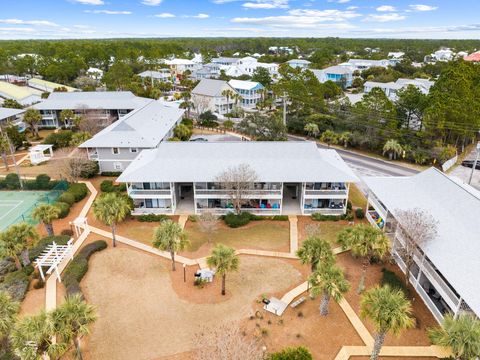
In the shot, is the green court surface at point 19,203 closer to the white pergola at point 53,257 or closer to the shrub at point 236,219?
the white pergola at point 53,257

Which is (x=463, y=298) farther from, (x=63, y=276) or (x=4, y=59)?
(x=4, y=59)

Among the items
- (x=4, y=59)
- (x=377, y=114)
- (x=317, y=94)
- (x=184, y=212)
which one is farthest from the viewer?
(x=4, y=59)

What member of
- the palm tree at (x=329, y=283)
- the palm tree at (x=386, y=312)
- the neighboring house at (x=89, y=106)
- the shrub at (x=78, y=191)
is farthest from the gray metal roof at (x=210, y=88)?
the palm tree at (x=386, y=312)

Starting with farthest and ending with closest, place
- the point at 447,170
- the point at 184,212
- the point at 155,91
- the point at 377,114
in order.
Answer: the point at 155,91
the point at 377,114
the point at 447,170
the point at 184,212

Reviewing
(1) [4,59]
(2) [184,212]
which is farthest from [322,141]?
(1) [4,59]

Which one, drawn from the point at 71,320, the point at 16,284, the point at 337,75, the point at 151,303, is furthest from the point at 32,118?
the point at 337,75

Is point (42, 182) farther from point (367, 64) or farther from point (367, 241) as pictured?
point (367, 64)
